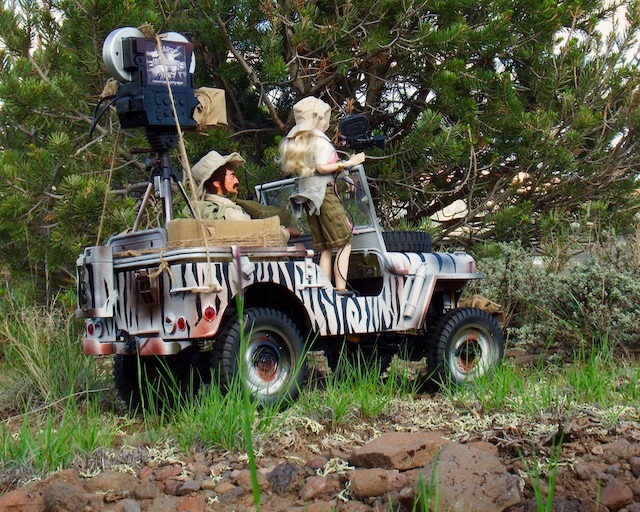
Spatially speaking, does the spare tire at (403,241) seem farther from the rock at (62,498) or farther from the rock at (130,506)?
the rock at (62,498)

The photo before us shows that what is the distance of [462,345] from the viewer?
640 cm

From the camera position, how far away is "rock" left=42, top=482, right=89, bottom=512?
3355mm

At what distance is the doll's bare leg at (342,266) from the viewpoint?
5941 mm

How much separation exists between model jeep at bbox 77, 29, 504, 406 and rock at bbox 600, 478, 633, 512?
189cm

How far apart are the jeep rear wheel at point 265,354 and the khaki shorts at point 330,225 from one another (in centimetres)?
73

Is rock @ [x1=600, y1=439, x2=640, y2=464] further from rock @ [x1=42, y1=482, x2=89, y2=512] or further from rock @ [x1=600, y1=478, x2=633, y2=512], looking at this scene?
rock @ [x1=42, y1=482, x2=89, y2=512]

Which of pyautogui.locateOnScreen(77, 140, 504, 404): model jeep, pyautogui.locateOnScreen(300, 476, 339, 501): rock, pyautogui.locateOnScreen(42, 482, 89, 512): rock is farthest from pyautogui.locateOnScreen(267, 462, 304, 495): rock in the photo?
pyautogui.locateOnScreen(77, 140, 504, 404): model jeep

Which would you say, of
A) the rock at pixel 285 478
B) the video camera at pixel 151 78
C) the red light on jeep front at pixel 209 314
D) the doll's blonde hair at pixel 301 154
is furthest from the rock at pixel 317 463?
the doll's blonde hair at pixel 301 154

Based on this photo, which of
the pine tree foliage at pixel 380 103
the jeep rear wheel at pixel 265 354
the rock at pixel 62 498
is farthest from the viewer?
the pine tree foliage at pixel 380 103

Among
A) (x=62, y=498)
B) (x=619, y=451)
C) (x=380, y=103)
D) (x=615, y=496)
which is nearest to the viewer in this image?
(x=615, y=496)

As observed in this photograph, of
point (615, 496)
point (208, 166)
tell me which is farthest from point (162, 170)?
point (615, 496)

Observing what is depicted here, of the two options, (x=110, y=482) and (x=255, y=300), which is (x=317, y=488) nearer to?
(x=110, y=482)

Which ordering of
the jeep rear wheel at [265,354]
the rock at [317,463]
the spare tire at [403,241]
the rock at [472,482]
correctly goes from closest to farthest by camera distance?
the rock at [472,482]
the rock at [317,463]
the jeep rear wheel at [265,354]
the spare tire at [403,241]

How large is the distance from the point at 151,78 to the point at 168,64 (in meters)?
0.14
